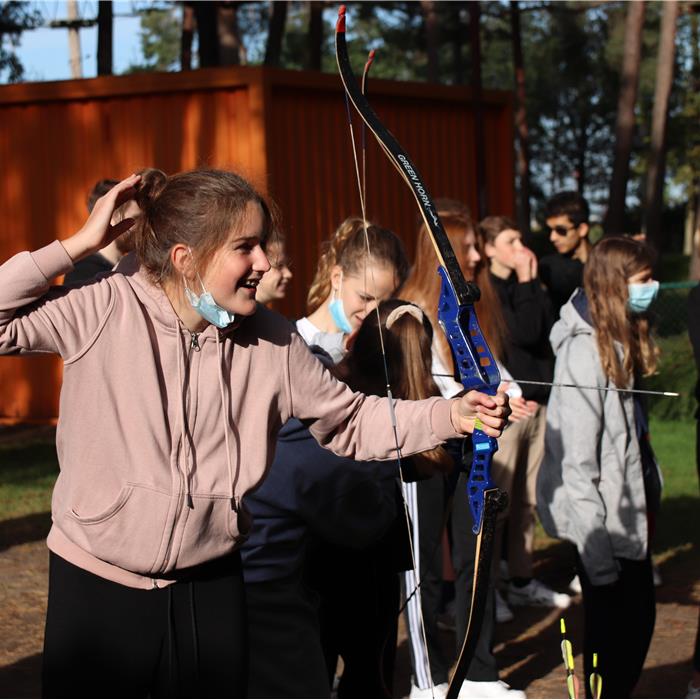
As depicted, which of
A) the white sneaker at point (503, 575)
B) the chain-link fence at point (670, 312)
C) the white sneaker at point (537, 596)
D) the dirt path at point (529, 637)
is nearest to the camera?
the dirt path at point (529, 637)

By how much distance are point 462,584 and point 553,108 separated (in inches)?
2434

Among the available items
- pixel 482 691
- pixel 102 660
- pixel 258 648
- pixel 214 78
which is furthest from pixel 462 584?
pixel 214 78

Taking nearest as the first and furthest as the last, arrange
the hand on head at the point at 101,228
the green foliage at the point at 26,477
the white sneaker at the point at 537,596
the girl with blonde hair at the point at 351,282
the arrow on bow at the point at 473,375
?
the hand on head at the point at 101,228
the arrow on bow at the point at 473,375
the girl with blonde hair at the point at 351,282
the white sneaker at the point at 537,596
the green foliage at the point at 26,477

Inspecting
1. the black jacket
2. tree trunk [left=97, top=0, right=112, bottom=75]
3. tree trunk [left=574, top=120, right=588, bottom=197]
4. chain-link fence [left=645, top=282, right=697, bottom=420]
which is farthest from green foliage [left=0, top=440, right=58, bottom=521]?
tree trunk [left=574, top=120, right=588, bottom=197]

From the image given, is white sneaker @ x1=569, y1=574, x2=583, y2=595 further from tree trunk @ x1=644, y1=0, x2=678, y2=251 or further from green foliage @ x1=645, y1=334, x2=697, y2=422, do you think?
tree trunk @ x1=644, y1=0, x2=678, y2=251

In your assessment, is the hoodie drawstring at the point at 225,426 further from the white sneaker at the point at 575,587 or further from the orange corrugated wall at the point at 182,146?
the orange corrugated wall at the point at 182,146

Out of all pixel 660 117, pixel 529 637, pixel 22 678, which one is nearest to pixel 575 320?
pixel 529 637

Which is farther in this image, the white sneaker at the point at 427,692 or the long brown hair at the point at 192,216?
→ the white sneaker at the point at 427,692

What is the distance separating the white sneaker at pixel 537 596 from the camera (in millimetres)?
6625

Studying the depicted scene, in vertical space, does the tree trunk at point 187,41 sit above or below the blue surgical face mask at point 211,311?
above

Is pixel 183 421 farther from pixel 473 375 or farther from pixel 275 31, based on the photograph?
pixel 275 31

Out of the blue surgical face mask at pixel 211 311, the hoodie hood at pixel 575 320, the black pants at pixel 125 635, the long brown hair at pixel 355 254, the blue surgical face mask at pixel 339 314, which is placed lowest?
the black pants at pixel 125 635

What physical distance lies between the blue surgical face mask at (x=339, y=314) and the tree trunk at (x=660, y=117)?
60.8 feet

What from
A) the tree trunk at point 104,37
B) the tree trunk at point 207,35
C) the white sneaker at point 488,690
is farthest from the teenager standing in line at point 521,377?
the tree trunk at point 104,37
